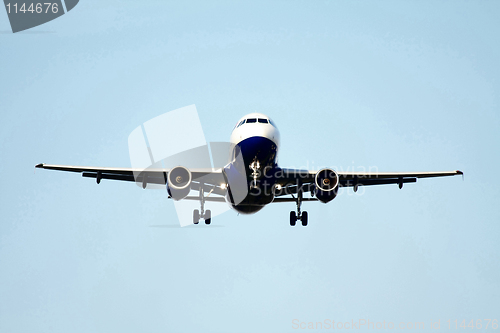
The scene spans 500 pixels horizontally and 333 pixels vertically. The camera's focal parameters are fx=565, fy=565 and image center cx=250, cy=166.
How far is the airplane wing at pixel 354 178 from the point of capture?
31.1m

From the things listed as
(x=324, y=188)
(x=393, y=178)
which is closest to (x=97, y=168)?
(x=324, y=188)

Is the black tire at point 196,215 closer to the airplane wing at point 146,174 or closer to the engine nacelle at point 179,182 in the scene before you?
the airplane wing at point 146,174

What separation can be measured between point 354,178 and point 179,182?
34.8ft

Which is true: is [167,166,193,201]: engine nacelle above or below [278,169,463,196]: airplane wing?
below

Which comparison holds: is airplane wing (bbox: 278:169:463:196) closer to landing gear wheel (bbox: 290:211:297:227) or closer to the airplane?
the airplane

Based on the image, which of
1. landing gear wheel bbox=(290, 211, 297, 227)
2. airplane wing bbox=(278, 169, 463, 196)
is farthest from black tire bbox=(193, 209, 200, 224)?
landing gear wheel bbox=(290, 211, 297, 227)

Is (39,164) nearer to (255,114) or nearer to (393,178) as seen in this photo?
(255,114)

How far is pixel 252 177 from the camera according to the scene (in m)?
28.1

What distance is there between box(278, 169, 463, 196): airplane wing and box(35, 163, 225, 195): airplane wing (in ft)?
12.4

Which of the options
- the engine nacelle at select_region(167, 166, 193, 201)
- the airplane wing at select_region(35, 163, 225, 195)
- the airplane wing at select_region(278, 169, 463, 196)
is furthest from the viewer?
the airplane wing at select_region(278, 169, 463, 196)

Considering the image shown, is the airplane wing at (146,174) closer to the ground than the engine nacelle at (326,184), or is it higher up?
higher up

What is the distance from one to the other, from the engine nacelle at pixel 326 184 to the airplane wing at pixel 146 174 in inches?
217

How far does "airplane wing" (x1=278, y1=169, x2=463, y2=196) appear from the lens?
31.1 metres

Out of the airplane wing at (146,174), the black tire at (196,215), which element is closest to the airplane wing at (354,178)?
the airplane wing at (146,174)
